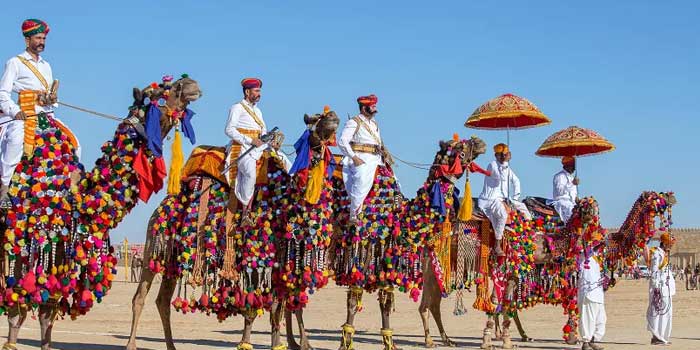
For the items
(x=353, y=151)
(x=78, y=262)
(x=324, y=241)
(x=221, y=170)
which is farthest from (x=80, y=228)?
(x=353, y=151)

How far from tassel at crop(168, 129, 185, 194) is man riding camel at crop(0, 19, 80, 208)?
1073 millimetres

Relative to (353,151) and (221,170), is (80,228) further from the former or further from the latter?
(353,151)

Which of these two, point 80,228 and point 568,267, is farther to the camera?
point 568,267

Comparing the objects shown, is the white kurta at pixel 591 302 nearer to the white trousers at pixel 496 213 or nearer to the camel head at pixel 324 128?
the white trousers at pixel 496 213

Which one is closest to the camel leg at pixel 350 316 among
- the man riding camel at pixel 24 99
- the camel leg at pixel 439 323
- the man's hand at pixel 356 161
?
the man's hand at pixel 356 161

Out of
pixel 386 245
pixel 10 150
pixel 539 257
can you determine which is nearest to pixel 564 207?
pixel 539 257

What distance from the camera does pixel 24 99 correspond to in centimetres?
1100

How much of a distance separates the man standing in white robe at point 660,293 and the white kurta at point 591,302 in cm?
192

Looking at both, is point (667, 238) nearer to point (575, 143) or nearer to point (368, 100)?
point (575, 143)

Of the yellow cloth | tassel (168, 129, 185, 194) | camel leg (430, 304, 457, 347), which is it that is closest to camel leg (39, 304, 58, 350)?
tassel (168, 129, 185, 194)

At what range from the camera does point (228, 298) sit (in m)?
12.6

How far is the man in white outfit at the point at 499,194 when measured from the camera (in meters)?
16.3

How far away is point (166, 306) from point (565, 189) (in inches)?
321

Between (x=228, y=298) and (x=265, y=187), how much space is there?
4.88ft
